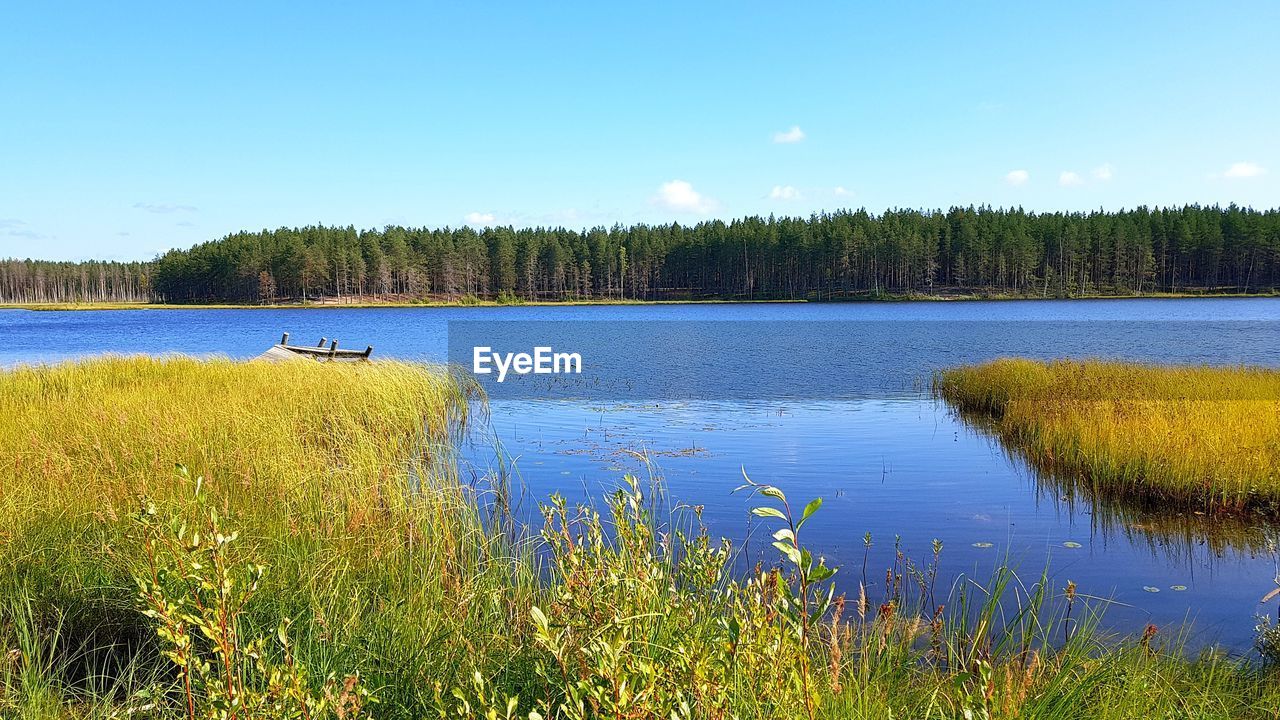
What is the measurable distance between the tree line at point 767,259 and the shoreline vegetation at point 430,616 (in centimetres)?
12308

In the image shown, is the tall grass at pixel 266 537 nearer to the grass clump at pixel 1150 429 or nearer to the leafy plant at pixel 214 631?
the leafy plant at pixel 214 631

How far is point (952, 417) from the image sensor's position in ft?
67.7

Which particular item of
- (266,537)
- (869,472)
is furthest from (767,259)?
(266,537)

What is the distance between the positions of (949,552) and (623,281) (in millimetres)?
140709

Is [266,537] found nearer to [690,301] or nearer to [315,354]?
[315,354]

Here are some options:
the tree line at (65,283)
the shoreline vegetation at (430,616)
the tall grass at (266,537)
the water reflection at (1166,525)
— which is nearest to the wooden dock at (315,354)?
the tall grass at (266,537)

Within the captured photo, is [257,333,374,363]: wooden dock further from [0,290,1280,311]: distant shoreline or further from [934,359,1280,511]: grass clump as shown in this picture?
[0,290,1280,311]: distant shoreline

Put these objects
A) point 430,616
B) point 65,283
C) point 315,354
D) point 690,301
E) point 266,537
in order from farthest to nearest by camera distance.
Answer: point 65,283, point 690,301, point 315,354, point 266,537, point 430,616

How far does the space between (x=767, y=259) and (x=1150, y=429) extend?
125 m

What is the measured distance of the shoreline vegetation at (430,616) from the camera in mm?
2805

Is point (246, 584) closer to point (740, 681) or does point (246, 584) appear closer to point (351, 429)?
point (740, 681)

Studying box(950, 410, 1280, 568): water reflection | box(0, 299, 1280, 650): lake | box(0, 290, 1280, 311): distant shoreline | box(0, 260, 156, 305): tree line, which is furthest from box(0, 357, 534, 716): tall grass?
box(0, 260, 156, 305): tree line

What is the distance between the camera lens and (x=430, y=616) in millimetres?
5270

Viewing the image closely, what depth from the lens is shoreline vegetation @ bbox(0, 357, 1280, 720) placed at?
280 cm
